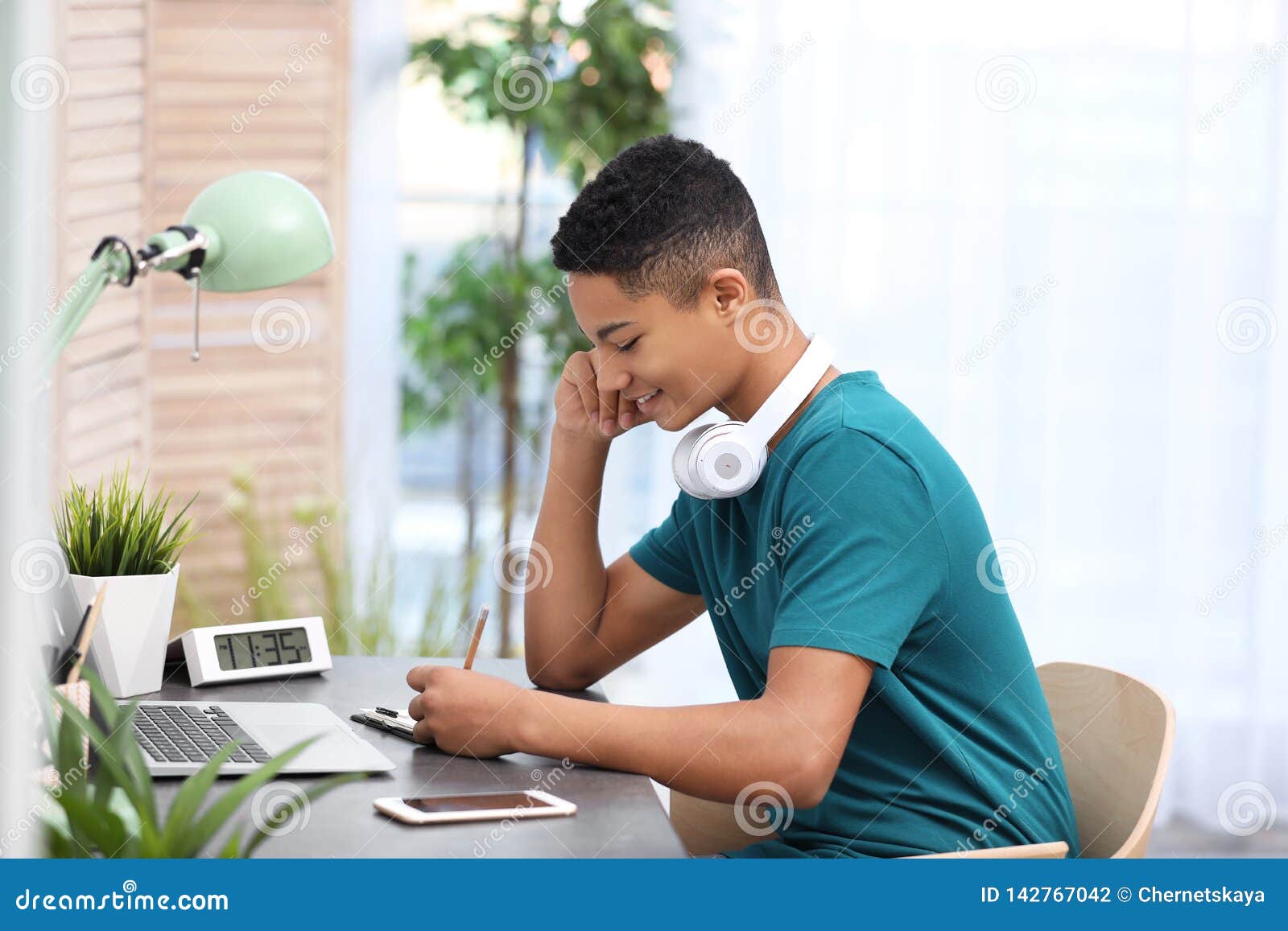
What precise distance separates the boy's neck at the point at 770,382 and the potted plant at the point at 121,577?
0.64 metres

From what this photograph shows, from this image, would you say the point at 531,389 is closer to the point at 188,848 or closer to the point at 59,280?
the point at 59,280

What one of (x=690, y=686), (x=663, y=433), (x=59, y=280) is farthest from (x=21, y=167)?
(x=690, y=686)

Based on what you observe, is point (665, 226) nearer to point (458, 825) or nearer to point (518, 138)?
point (458, 825)

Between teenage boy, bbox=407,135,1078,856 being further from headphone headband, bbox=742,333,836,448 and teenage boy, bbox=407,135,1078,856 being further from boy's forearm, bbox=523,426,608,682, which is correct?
boy's forearm, bbox=523,426,608,682

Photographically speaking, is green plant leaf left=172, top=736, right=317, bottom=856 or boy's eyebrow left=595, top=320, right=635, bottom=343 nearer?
green plant leaf left=172, top=736, right=317, bottom=856

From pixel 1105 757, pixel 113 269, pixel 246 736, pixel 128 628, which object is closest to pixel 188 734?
pixel 246 736

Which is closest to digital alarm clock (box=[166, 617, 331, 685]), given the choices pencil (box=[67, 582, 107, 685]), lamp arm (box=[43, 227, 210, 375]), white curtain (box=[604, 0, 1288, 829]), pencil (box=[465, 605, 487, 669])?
pencil (box=[465, 605, 487, 669])

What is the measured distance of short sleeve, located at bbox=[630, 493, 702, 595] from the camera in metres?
1.66

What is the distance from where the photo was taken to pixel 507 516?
3.28m

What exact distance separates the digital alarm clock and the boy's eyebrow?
0.55 meters

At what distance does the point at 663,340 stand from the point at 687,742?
0.43m

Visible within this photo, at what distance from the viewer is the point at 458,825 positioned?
1113mm

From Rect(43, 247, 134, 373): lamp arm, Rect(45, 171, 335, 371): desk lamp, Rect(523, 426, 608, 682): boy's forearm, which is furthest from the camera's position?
Rect(523, 426, 608, 682): boy's forearm

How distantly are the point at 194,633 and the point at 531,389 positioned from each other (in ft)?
6.15
